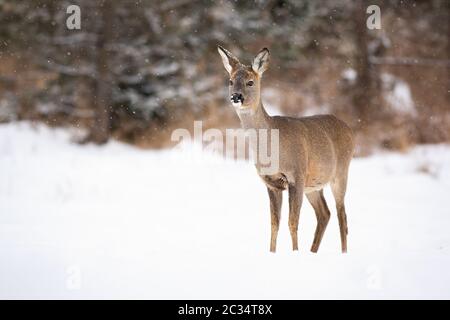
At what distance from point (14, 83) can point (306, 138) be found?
1184 cm

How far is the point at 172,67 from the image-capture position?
16.3 meters

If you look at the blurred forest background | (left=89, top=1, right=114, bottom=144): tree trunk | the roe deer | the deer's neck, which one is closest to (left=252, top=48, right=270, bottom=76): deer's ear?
the roe deer

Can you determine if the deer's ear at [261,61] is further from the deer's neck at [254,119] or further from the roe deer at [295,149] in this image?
the deer's neck at [254,119]

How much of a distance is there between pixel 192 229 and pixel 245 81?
2.50 meters

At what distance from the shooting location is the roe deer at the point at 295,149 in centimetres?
679

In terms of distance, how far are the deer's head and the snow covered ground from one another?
1.60 m

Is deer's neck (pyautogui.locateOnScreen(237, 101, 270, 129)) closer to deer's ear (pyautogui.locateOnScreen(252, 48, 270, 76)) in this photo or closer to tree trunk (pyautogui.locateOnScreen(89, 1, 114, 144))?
deer's ear (pyautogui.locateOnScreen(252, 48, 270, 76))

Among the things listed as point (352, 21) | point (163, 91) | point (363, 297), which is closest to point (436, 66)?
point (352, 21)

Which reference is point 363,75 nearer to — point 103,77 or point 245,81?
point 103,77

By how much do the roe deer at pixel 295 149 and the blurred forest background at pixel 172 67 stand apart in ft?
26.4

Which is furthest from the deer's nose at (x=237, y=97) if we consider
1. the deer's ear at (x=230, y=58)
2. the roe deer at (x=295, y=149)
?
the deer's ear at (x=230, y=58)

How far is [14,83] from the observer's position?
16984 millimetres

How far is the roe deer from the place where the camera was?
6789mm
